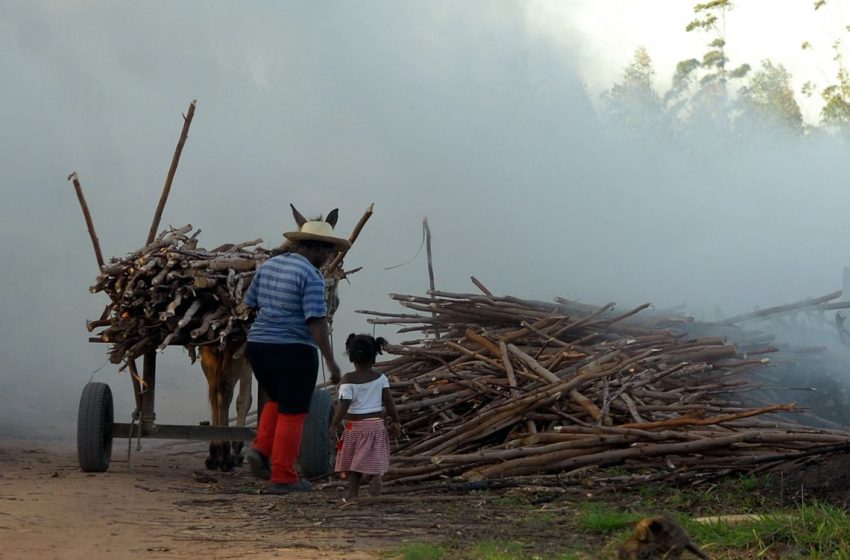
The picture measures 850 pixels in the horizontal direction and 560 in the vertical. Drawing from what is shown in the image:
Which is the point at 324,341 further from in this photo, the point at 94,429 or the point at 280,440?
the point at 94,429

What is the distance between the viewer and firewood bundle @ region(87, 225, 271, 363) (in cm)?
879

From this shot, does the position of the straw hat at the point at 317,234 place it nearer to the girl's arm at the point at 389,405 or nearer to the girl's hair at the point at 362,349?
the girl's hair at the point at 362,349

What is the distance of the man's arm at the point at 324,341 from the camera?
A: 7610 mm

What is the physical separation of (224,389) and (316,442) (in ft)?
4.58

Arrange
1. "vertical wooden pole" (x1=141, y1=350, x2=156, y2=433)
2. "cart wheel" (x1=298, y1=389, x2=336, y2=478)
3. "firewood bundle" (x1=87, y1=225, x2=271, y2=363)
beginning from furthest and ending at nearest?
"vertical wooden pole" (x1=141, y1=350, x2=156, y2=433), "firewood bundle" (x1=87, y1=225, x2=271, y2=363), "cart wheel" (x1=298, y1=389, x2=336, y2=478)

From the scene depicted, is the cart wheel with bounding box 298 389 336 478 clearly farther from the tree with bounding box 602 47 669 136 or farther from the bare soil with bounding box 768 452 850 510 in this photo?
the tree with bounding box 602 47 669 136

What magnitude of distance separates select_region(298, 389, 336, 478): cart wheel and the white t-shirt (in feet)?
3.14

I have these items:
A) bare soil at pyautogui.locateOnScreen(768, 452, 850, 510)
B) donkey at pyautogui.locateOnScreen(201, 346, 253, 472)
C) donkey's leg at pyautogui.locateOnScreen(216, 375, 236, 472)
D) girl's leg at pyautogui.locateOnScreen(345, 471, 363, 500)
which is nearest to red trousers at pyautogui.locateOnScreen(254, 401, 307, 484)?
girl's leg at pyautogui.locateOnScreen(345, 471, 363, 500)

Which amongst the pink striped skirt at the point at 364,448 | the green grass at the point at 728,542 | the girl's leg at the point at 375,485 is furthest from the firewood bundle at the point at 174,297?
the green grass at the point at 728,542

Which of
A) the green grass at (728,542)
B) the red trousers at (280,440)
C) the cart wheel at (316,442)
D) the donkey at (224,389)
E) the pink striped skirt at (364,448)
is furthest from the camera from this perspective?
the donkey at (224,389)

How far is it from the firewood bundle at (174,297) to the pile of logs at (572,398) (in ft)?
5.69

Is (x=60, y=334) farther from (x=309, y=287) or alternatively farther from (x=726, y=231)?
(x=309, y=287)

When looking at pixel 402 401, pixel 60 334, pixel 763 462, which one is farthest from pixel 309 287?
pixel 60 334

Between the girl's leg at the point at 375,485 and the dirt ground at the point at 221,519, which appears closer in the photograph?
the dirt ground at the point at 221,519
